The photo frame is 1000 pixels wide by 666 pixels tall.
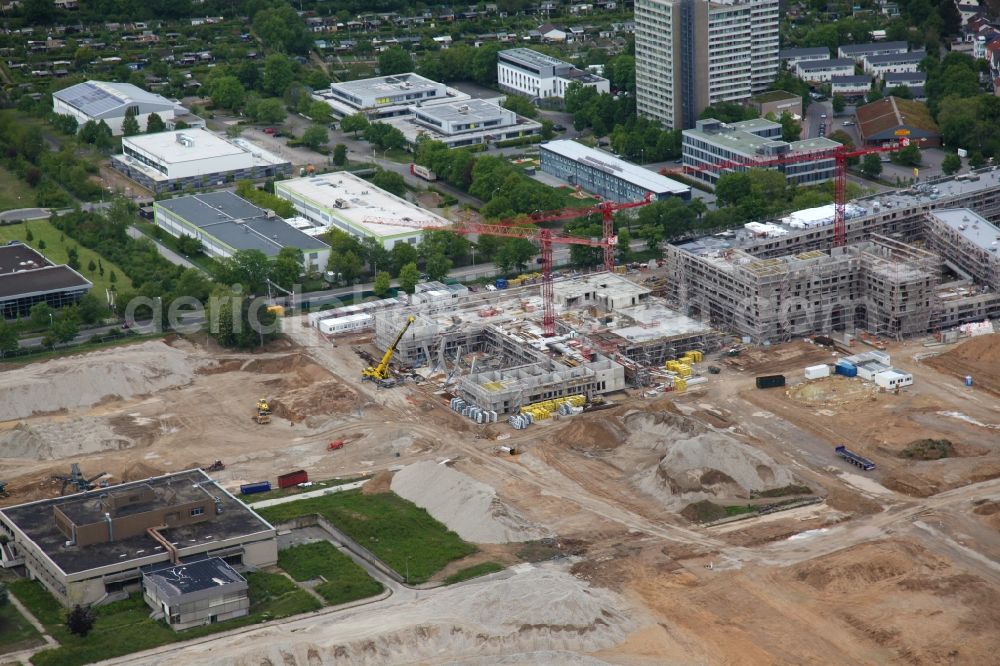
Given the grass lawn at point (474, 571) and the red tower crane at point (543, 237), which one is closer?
the grass lawn at point (474, 571)

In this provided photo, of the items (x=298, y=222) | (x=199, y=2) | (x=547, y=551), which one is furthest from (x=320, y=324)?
(x=199, y=2)

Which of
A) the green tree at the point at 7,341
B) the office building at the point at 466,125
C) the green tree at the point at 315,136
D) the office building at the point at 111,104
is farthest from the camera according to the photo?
the office building at the point at 111,104

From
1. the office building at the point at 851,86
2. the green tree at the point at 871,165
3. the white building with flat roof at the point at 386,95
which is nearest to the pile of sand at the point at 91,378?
the green tree at the point at 871,165

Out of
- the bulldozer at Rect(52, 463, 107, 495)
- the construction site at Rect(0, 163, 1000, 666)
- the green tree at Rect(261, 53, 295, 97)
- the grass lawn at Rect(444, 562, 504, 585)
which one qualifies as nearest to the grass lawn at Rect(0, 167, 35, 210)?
the green tree at Rect(261, 53, 295, 97)

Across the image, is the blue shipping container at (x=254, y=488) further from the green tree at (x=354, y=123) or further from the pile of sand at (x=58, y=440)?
the green tree at (x=354, y=123)

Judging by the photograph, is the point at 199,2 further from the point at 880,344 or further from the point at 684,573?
the point at 684,573

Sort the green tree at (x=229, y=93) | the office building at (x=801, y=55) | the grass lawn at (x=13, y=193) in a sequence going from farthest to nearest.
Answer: the office building at (x=801, y=55), the green tree at (x=229, y=93), the grass lawn at (x=13, y=193)

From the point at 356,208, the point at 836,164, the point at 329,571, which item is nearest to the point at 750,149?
the point at 836,164

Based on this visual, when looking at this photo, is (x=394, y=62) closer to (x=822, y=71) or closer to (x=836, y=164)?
(x=822, y=71)
